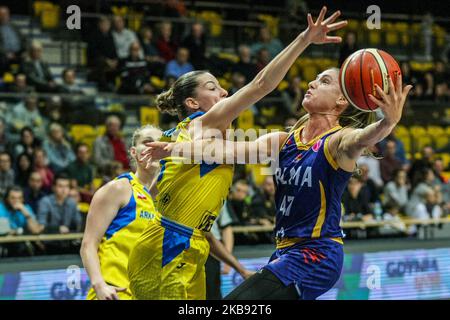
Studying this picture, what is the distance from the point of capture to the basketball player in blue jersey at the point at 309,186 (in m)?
4.12

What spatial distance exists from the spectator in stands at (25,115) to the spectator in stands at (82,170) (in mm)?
892

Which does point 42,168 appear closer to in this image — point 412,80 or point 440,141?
point 440,141

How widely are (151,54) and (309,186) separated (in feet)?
28.3

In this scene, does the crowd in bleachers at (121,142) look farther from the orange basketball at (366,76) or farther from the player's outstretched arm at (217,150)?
the orange basketball at (366,76)

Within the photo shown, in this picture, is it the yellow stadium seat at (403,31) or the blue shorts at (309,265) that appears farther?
the yellow stadium seat at (403,31)

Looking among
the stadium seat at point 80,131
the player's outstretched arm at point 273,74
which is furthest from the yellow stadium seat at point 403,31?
the player's outstretched arm at point 273,74

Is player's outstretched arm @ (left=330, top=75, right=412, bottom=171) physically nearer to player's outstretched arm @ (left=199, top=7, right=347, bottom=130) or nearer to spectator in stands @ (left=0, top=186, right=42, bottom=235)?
player's outstretched arm @ (left=199, top=7, right=347, bottom=130)

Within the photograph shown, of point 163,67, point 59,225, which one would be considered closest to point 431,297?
point 59,225

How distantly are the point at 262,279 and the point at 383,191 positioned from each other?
26.6 ft

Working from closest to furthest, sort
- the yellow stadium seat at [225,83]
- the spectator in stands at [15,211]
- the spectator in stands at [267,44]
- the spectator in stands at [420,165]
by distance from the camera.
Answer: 1. the spectator in stands at [15,211]
2. the spectator in stands at [420,165]
3. the yellow stadium seat at [225,83]
4. the spectator in stands at [267,44]

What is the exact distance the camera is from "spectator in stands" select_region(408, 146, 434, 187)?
39.6 ft

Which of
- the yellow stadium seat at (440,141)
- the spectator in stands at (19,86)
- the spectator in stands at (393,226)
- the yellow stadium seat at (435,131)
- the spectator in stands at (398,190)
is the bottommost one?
the spectator in stands at (393,226)

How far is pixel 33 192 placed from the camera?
930cm

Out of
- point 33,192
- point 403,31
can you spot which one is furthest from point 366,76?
point 403,31
